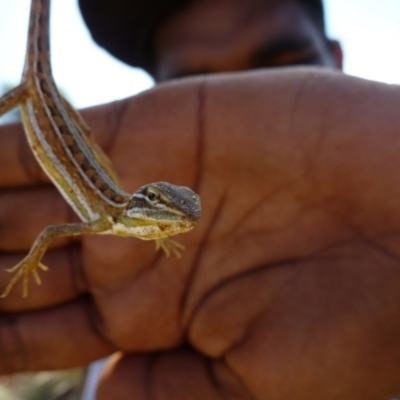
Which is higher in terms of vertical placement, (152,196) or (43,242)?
(152,196)

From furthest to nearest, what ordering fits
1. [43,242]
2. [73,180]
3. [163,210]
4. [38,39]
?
1. [38,39]
2. [73,180]
3. [43,242]
4. [163,210]

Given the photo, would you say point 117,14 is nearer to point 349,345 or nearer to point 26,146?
point 26,146

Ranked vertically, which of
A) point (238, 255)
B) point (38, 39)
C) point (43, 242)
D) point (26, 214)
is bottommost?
point (238, 255)

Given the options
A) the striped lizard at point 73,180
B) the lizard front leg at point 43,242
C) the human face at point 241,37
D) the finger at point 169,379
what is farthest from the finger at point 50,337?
the human face at point 241,37

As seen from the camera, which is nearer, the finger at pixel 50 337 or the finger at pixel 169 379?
the finger at pixel 169 379

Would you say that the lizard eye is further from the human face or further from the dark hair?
the dark hair

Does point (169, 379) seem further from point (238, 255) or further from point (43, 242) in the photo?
point (43, 242)

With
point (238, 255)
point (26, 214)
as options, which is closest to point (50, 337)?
point (26, 214)

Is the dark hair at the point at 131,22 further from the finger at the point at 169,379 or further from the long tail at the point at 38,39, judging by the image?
the finger at the point at 169,379
